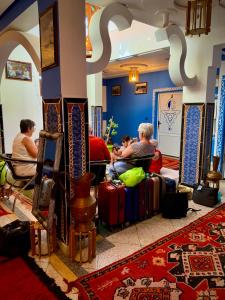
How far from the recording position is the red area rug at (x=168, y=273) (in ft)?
5.94

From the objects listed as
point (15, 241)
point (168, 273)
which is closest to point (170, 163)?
point (168, 273)

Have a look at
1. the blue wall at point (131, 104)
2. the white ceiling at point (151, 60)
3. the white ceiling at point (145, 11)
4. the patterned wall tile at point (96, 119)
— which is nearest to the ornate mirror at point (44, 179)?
the white ceiling at point (145, 11)

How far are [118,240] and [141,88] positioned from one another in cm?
638

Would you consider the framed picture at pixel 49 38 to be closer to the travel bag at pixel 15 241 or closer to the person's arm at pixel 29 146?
the person's arm at pixel 29 146

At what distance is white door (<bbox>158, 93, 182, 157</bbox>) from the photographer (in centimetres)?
705

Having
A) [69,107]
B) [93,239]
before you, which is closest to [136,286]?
[93,239]

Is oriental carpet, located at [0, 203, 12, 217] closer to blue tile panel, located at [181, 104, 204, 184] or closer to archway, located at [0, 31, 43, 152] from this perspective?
archway, located at [0, 31, 43, 152]

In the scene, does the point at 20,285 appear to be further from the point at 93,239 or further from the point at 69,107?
the point at 69,107

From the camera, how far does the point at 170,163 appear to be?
6332 mm

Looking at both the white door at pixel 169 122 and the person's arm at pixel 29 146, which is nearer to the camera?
the person's arm at pixel 29 146

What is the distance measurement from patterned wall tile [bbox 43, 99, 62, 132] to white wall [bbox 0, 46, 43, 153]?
11.3 feet

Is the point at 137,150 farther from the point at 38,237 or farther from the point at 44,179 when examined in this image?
the point at 38,237

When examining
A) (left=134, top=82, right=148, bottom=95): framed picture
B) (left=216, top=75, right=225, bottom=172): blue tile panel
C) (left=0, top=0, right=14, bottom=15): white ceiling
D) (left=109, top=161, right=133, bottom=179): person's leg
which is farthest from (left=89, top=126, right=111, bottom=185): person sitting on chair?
(left=134, top=82, right=148, bottom=95): framed picture

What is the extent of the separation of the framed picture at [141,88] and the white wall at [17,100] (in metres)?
3.67
